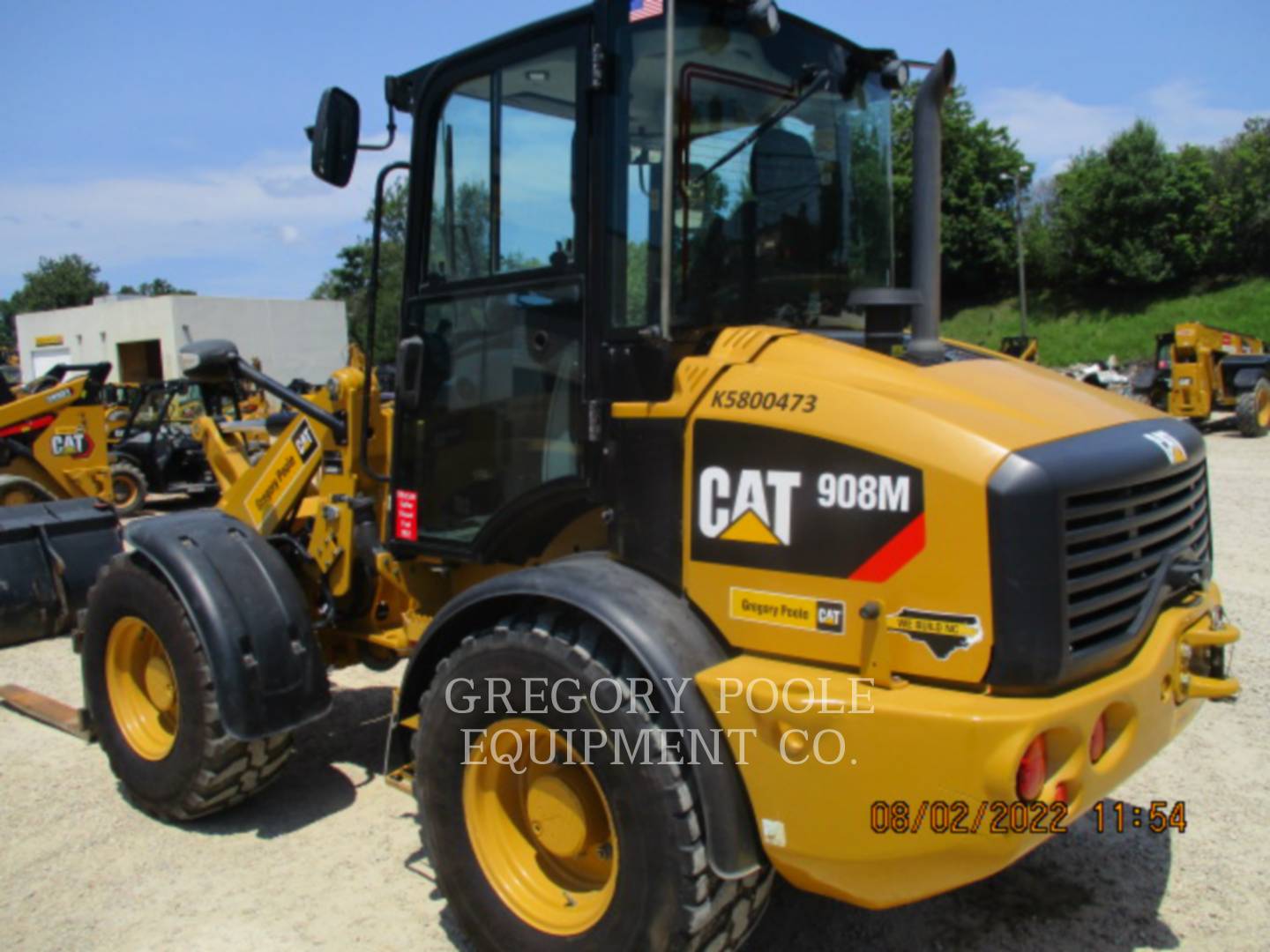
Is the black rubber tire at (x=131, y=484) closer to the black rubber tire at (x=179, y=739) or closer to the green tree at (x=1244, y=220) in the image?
the black rubber tire at (x=179, y=739)

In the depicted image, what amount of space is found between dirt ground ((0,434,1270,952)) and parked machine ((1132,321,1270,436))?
14.6 m

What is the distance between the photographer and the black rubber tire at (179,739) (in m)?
3.51

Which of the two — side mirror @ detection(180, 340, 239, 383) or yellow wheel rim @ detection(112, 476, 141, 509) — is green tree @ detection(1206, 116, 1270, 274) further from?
side mirror @ detection(180, 340, 239, 383)

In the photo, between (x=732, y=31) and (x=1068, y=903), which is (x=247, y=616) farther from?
(x=1068, y=903)

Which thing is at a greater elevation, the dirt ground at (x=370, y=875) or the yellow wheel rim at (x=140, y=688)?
the yellow wheel rim at (x=140, y=688)

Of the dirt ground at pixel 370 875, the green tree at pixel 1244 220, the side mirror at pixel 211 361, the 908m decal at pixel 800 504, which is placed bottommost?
the dirt ground at pixel 370 875

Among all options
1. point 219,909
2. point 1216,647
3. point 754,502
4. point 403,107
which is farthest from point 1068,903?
point 403,107

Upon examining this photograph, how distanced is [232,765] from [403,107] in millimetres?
2387

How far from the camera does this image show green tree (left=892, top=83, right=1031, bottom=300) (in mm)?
3783

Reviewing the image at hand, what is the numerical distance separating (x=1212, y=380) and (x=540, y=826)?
733 inches

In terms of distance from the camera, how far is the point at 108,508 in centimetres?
684

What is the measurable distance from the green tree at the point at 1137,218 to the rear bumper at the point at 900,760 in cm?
3734
